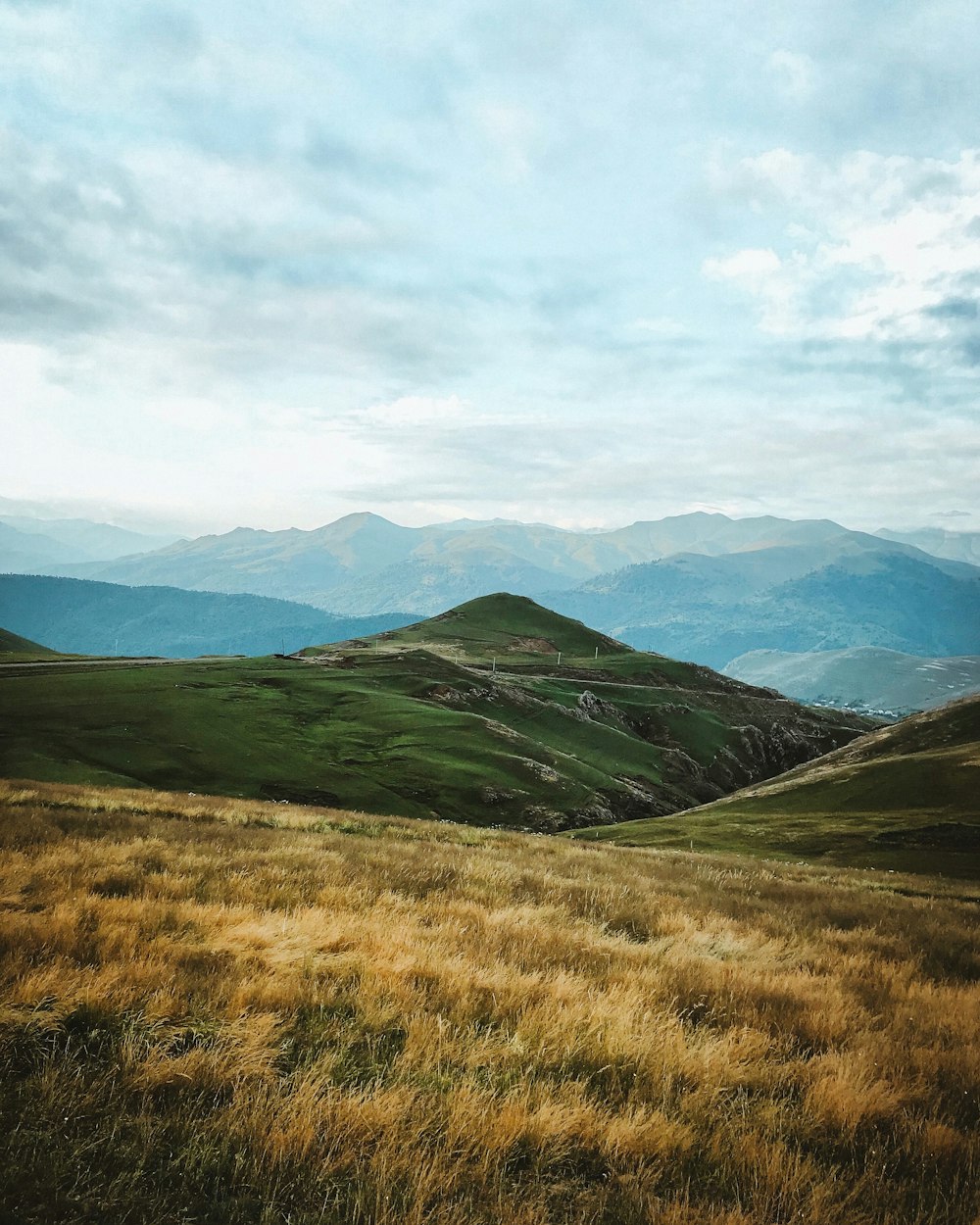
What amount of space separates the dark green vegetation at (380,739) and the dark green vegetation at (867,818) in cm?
1865

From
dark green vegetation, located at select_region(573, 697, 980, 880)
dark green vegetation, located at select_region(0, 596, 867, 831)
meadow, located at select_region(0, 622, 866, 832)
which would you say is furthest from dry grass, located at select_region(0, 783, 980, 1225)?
dark green vegetation, located at select_region(0, 596, 867, 831)

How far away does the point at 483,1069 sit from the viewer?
539 centimetres

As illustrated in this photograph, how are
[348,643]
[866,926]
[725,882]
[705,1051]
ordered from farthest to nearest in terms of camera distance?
[348,643] < [725,882] < [866,926] < [705,1051]

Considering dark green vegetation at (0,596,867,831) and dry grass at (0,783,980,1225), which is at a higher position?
dry grass at (0,783,980,1225)

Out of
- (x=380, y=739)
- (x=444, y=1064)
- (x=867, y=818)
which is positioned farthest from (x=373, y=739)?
(x=444, y=1064)

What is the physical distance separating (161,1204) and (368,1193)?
1.13m

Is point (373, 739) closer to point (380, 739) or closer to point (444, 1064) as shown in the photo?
point (380, 739)

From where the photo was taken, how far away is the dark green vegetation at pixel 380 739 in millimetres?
63781

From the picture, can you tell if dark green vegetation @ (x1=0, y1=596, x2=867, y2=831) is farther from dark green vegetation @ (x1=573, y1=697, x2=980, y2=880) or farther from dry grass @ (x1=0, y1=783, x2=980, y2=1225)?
dry grass @ (x1=0, y1=783, x2=980, y2=1225)

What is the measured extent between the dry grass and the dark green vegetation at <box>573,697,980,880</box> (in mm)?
46445

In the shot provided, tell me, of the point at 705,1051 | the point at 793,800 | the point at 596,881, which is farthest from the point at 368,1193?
the point at 793,800

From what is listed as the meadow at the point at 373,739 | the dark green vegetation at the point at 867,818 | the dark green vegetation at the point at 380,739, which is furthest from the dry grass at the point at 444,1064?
the dark green vegetation at the point at 380,739

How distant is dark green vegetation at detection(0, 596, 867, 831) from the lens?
2511 inches

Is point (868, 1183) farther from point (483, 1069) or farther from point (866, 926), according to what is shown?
point (866, 926)
